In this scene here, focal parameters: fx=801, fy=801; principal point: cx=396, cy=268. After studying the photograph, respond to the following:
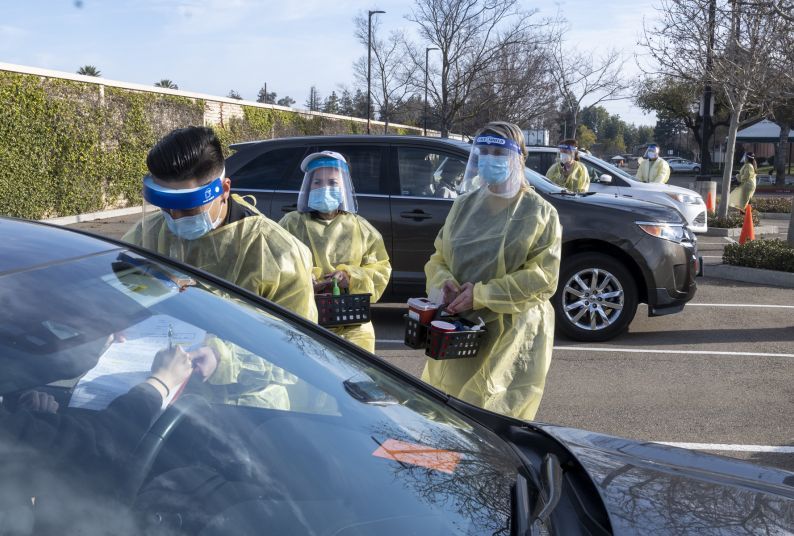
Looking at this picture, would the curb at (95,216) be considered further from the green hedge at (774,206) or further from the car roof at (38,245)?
the green hedge at (774,206)

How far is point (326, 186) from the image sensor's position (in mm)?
4348

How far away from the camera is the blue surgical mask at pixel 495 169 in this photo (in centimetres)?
363

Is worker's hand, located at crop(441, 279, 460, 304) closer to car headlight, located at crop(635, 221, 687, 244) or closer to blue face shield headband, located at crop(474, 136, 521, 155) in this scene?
blue face shield headband, located at crop(474, 136, 521, 155)

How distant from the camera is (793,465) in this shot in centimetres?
457

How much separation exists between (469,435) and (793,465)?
3.25m

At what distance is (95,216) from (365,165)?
12.7 metres

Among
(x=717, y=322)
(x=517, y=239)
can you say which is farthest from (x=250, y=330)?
(x=717, y=322)

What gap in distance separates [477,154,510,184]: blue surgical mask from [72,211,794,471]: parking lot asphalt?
223 cm

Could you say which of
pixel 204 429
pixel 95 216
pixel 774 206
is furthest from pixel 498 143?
pixel 774 206

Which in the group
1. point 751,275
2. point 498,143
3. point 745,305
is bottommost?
point 745,305

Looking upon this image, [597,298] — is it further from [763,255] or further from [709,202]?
[709,202]

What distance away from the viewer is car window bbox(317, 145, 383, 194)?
7699mm

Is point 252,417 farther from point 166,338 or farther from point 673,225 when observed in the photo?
point 673,225

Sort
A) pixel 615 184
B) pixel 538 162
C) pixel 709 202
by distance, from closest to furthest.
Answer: pixel 538 162, pixel 615 184, pixel 709 202
